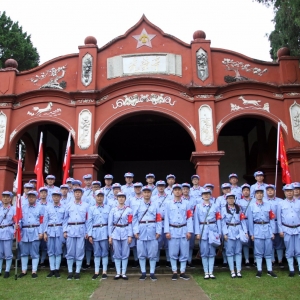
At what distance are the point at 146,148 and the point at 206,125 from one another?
21.6 ft

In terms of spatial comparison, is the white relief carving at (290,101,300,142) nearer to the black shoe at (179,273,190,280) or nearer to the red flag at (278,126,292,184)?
the red flag at (278,126,292,184)

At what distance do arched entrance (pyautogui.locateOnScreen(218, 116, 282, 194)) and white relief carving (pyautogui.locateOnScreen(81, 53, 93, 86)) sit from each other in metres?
5.00

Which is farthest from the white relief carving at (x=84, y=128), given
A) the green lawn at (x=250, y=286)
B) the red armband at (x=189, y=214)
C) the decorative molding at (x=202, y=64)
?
the green lawn at (x=250, y=286)

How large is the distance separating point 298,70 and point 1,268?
9.02m

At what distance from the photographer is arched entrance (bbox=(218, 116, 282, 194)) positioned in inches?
471

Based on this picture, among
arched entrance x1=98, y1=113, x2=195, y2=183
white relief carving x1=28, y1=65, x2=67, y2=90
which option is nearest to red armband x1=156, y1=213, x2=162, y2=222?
white relief carving x1=28, y1=65, x2=67, y2=90

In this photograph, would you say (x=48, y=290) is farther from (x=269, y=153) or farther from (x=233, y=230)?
(x=269, y=153)

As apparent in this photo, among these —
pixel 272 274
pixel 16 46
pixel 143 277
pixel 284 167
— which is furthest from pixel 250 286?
pixel 16 46

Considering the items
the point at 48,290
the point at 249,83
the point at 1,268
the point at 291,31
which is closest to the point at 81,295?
the point at 48,290

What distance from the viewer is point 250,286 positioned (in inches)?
235

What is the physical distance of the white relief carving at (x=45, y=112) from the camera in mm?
10359

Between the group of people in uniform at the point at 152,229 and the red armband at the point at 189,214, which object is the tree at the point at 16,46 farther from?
the red armband at the point at 189,214

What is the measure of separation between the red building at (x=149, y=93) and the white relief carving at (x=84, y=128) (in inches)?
1.1

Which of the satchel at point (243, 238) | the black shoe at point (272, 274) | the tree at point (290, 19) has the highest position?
the tree at point (290, 19)
